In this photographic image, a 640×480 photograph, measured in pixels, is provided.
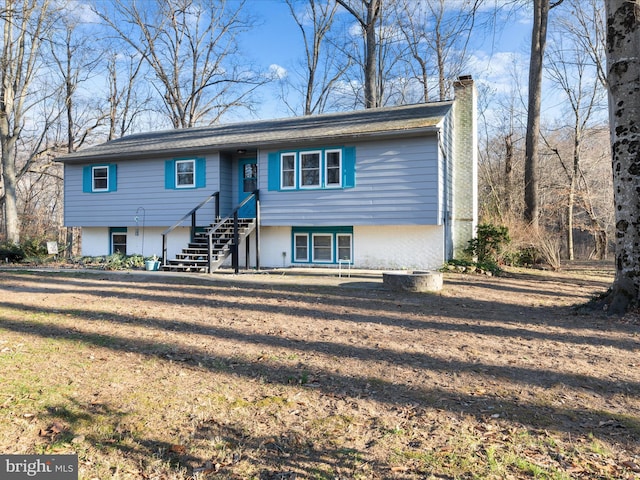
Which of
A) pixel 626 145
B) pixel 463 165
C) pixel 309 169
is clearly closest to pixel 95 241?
pixel 309 169

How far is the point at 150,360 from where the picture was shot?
481cm

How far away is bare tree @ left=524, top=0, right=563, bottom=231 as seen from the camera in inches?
718

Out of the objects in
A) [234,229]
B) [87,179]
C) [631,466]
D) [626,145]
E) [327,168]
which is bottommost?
[631,466]

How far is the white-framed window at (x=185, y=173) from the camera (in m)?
16.0

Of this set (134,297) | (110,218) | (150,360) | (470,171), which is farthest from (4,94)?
(150,360)

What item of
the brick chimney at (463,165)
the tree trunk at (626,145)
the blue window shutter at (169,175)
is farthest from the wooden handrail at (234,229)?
the tree trunk at (626,145)

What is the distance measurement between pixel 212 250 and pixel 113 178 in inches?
260

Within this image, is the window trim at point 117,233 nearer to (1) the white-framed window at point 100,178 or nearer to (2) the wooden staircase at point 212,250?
(1) the white-framed window at point 100,178

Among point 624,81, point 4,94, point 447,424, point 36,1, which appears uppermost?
point 36,1

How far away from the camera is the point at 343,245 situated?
14969mm

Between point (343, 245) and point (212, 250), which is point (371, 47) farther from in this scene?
point (212, 250)

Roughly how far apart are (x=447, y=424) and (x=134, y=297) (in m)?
6.81

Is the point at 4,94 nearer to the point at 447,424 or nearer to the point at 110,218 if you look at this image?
the point at 110,218

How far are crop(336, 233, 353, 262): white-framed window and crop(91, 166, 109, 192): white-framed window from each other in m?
9.26
